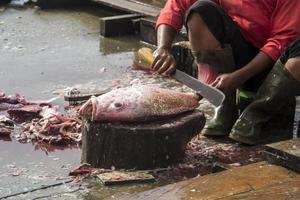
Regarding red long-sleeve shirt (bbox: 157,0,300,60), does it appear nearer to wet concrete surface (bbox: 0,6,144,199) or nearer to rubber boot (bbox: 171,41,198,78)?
wet concrete surface (bbox: 0,6,144,199)

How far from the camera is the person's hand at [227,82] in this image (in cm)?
418

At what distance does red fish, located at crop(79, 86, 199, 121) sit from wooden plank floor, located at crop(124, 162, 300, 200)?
58 centimetres

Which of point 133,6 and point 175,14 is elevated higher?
point 175,14

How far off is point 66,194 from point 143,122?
61cm

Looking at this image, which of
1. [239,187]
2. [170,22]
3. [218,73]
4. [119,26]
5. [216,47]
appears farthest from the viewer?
[119,26]

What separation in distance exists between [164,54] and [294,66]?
81 cm

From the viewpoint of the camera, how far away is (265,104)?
4375 millimetres

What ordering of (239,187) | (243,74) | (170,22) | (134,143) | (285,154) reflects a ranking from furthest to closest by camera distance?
(170,22), (243,74), (134,143), (285,154), (239,187)

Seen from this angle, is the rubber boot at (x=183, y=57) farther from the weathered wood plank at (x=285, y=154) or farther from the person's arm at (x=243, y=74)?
the weathered wood plank at (x=285, y=154)

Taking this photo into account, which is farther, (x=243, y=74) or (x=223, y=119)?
(x=223, y=119)

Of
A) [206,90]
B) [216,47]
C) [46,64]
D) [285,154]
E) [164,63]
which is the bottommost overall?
[46,64]

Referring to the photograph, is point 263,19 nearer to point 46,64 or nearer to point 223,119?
point 223,119

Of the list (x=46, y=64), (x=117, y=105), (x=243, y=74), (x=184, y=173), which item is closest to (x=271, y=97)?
(x=243, y=74)

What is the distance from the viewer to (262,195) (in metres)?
3.32
